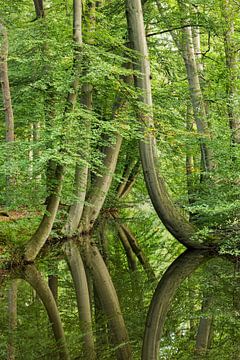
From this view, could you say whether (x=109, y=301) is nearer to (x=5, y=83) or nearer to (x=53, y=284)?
(x=53, y=284)

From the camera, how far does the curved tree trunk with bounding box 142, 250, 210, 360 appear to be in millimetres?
6488

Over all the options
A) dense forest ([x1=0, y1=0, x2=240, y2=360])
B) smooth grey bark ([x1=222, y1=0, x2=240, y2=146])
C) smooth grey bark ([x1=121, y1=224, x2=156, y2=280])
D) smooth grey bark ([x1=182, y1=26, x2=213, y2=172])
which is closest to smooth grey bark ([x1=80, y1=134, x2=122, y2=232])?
dense forest ([x1=0, y1=0, x2=240, y2=360])

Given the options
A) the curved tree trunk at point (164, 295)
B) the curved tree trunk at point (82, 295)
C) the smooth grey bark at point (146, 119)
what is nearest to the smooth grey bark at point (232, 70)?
the smooth grey bark at point (146, 119)

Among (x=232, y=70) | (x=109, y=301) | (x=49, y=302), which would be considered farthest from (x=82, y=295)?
(x=232, y=70)

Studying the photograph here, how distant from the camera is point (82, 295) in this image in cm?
910

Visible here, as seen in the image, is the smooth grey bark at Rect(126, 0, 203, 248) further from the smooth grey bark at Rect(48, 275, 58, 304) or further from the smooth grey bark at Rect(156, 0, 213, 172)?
the smooth grey bark at Rect(48, 275, 58, 304)

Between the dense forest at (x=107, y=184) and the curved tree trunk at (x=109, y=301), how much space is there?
0.03m

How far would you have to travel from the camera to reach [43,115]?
1195cm

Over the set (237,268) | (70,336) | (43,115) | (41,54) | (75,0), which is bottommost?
(70,336)

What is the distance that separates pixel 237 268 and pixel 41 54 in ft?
19.3

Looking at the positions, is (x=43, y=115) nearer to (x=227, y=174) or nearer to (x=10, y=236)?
(x=10, y=236)

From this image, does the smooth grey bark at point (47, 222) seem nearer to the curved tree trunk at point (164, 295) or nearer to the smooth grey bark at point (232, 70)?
the curved tree trunk at point (164, 295)

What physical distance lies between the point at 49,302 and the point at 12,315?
0.86 metres

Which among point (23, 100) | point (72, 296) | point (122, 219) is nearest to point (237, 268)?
point (72, 296)
